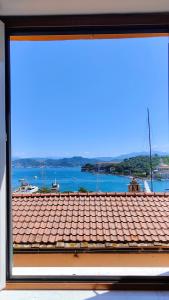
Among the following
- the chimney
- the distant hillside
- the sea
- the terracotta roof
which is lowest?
the terracotta roof

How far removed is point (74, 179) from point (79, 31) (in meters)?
1.11

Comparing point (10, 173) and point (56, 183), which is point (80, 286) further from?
point (56, 183)

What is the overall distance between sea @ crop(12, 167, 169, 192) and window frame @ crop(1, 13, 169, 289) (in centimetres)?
59

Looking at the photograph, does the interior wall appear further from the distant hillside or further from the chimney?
the chimney

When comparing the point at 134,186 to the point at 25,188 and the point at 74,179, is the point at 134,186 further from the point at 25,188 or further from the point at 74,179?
the point at 25,188

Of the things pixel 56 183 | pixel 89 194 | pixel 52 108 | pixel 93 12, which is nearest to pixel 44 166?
pixel 56 183

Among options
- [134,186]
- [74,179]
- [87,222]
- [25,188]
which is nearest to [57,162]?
[74,179]

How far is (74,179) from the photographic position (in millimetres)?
2426

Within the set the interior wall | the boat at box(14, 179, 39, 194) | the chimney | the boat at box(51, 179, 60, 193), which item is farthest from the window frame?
the chimney

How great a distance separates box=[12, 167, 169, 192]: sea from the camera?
2.32m

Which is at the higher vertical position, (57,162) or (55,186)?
(57,162)

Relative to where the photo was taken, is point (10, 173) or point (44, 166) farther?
point (44, 166)

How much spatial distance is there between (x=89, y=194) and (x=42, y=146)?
0.77 meters

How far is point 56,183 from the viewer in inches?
96.7
